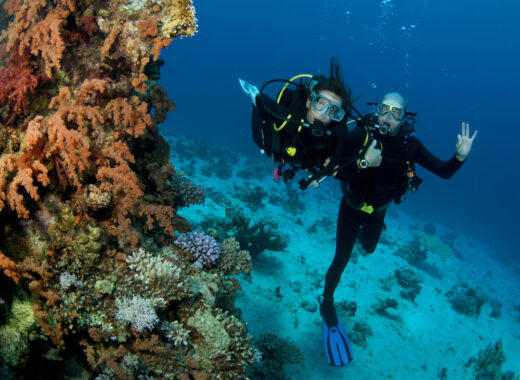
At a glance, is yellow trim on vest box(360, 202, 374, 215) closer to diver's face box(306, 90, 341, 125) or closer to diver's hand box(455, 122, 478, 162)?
diver's hand box(455, 122, 478, 162)

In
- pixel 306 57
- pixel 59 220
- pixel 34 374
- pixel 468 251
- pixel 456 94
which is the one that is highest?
pixel 306 57

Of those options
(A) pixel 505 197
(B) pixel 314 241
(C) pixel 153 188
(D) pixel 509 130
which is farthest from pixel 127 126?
(D) pixel 509 130

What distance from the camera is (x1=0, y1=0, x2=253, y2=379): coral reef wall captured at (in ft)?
7.92

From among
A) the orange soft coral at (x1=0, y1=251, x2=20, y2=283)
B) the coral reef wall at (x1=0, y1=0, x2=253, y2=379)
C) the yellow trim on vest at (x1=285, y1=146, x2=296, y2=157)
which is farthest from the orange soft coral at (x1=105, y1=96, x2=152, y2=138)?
the yellow trim on vest at (x1=285, y1=146, x2=296, y2=157)

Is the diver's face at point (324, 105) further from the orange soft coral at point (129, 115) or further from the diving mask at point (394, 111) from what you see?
the orange soft coral at point (129, 115)

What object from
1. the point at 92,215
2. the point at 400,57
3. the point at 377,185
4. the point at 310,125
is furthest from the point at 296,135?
the point at 400,57

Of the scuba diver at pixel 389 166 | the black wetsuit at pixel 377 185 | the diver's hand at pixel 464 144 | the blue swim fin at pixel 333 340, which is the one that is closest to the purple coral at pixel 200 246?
the black wetsuit at pixel 377 185

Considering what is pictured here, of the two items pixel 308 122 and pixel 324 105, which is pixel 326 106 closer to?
pixel 324 105

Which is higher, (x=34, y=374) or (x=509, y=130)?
(x=509, y=130)

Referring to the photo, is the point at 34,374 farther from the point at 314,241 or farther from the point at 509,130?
the point at 509,130

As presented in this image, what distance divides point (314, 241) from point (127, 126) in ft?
33.4

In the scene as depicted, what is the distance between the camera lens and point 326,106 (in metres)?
3.98

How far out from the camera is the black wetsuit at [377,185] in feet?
17.7

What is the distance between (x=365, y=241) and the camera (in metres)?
6.87
